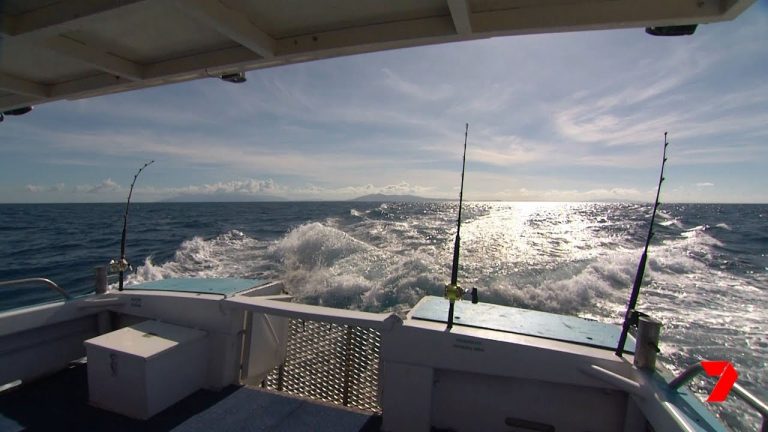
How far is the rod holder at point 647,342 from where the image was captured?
76.7 inches

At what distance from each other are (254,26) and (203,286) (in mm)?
2472

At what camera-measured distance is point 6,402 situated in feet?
9.11

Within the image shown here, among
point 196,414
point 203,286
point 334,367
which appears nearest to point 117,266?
point 203,286

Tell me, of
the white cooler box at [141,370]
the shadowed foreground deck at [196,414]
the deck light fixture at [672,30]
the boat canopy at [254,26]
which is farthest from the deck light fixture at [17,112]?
the deck light fixture at [672,30]

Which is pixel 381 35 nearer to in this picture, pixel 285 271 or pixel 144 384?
pixel 144 384

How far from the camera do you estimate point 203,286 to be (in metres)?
3.43

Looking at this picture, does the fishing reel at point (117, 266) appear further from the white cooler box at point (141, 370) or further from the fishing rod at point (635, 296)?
the fishing rod at point (635, 296)

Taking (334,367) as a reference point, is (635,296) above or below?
above

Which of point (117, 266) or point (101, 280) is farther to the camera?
point (101, 280)

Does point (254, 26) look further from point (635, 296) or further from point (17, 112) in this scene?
point (17, 112)

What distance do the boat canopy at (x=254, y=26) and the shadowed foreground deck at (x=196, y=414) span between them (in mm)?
2421

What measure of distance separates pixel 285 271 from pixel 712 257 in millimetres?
17055

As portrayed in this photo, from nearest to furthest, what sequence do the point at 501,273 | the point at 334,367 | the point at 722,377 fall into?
the point at 722,377, the point at 334,367, the point at 501,273

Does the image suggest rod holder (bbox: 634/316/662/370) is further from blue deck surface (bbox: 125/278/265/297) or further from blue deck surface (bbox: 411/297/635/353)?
blue deck surface (bbox: 125/278/265/297)
